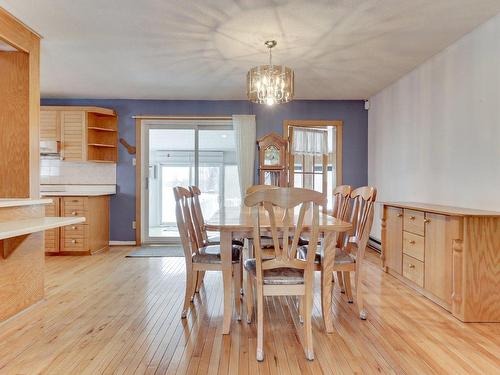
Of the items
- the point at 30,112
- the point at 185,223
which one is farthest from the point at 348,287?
the point at 30,112

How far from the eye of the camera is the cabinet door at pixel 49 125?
4902 millimetres

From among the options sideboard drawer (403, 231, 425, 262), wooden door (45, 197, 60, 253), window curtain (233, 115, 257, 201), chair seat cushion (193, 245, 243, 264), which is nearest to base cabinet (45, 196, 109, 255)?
wooden door (45, 197, 60, 253)

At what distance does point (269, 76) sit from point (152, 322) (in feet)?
7.16

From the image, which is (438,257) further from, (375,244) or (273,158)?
(273,158)

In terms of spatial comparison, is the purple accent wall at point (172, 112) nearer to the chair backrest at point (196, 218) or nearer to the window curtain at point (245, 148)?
the window curtain at point (245, 148)

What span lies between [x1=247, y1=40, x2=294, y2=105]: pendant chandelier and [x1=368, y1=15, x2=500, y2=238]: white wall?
163 cm

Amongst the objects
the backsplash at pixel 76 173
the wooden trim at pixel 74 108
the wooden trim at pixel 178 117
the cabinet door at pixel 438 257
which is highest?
the wooden trim at pixel 74 108

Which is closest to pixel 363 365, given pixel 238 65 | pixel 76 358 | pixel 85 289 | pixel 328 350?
pixel 328 350

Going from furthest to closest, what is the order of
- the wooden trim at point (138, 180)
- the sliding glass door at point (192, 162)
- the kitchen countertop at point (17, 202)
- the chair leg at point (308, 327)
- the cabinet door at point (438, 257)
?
1. the sliding glass door at point (192, 162)
2. the wooden trim at point (138, 180)
3. the cabinet door at point (438, 257)
4. the kitchen countertop at point (17, 202)
5. the chair leg at point (308, 327)

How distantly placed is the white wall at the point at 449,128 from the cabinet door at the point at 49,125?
4810 mm

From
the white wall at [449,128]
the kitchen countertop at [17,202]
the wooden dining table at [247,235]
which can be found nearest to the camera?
the wooden dining table at [247,235]

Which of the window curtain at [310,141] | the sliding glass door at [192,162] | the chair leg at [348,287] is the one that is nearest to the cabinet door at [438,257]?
the chair leg at [348,287]

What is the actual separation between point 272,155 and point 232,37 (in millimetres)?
2227

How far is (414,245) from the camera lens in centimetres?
315
